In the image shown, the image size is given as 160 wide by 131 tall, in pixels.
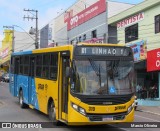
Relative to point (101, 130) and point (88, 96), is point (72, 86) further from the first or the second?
point (101, 130)

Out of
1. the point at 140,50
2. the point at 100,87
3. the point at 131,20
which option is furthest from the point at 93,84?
the point at 131,20

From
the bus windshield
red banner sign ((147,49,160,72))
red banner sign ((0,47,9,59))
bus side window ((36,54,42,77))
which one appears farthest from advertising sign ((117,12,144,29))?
red banner sign ((0,47,9,59))

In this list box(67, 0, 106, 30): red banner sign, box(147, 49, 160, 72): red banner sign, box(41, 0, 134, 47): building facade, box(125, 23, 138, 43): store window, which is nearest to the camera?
box(147, 49, 160, 72): red banner sign

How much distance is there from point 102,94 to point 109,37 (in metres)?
24.0

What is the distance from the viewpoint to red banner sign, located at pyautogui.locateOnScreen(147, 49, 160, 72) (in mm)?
25547

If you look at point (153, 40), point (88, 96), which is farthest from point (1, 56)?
point (88, 96)

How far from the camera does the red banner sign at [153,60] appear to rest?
83.8ft

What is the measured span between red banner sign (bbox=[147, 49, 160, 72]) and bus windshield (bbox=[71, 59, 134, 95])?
47.6 ft

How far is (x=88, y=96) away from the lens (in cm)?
1087

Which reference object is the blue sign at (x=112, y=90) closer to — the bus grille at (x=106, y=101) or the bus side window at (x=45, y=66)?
the bus grille at (x=106, y=101)

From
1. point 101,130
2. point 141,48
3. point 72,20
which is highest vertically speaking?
point 72,20

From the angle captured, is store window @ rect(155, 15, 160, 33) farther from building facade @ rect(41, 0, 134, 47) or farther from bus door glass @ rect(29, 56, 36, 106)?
bus door glass @ rect(29, 56, 36, 106)

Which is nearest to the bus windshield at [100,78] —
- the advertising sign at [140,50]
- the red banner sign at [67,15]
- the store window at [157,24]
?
the store window at [157,24]

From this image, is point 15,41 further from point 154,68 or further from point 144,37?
point 154,68
